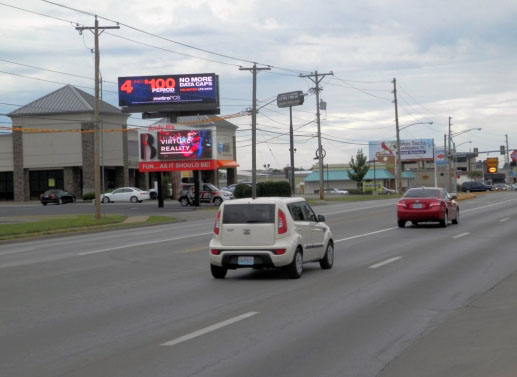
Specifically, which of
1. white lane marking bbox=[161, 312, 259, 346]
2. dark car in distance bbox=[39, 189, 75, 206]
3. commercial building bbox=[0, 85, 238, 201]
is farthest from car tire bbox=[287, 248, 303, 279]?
commercial building bbox=[0, 85, 238, 201]

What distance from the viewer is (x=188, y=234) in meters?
29.8

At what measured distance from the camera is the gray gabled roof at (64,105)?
79688 millimetres

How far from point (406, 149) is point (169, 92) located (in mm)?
81102

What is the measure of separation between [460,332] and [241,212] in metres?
6.71

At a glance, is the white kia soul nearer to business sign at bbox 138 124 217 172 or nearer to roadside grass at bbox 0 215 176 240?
roadside grass at bbox 0 215 176 240

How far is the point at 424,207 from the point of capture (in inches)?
1182

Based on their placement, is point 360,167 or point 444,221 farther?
point 360,167

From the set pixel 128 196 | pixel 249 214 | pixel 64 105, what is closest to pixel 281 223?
pixel 249 214

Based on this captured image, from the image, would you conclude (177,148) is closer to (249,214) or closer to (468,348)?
(249,214)

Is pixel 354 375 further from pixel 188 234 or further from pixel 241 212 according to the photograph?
pixel 188 234

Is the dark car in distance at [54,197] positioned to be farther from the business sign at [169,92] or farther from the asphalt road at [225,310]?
the asphalt road at [225,310]

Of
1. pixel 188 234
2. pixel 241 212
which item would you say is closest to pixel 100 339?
pixel 241 212

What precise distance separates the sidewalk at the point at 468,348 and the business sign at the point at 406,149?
415 ft

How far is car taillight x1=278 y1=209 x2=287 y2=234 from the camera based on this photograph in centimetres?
1512
